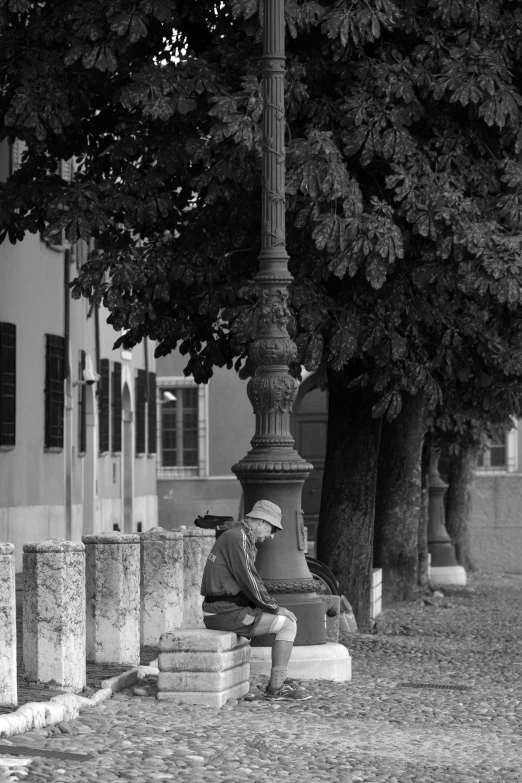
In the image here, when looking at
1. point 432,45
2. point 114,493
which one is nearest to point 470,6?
point 432,45

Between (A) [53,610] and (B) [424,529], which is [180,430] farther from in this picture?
(A) [53,610]

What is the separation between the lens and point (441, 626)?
19172 mm

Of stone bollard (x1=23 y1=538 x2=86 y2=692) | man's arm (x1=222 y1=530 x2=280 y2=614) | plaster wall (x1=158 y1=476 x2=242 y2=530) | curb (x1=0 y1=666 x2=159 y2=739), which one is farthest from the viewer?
plaster wall (x1=158 y1=476 x2=242 y2=530)

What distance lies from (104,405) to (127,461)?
3829 mm

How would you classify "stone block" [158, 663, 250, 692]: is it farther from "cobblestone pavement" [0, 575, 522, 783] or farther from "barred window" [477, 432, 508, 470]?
"barred window" [477, 432, 508, 470]

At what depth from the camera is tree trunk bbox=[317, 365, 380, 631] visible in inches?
674

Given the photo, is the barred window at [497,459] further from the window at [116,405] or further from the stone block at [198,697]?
the stone block at [198,697]

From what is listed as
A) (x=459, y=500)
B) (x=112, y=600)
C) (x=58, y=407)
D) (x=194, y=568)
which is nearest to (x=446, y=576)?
(x=459, y=500)

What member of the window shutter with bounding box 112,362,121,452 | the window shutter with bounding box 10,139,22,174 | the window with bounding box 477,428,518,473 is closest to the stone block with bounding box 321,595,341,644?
the window shutter with bounding box 10,139,22,174

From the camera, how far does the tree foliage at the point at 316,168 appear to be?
1471 centimetres

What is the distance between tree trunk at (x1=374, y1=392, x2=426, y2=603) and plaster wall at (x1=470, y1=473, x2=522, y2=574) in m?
16.6

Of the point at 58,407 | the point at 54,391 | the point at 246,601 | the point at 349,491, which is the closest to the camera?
the point at 246,601

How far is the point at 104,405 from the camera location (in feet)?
96.8

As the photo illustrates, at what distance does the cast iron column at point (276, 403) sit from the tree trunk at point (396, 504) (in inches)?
417
